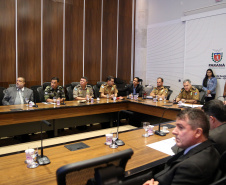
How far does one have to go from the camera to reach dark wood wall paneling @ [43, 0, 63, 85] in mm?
6059

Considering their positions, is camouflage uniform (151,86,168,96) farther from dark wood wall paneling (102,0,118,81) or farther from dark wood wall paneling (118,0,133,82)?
dark wood wall paneling (118,0,133,82)

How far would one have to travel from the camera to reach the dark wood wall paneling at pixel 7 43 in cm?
535

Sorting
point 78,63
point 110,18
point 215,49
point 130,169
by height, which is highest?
point 110,18

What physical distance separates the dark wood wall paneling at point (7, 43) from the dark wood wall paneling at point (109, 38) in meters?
2.85

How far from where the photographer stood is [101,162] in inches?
28.8

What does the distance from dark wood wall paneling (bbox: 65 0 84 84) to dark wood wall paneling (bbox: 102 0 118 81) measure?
0.87m

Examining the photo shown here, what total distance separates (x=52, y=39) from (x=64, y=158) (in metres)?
5.12

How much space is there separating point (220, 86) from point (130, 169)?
530 centimetres

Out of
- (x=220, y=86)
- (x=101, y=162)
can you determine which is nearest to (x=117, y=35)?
(x=220, y=86)

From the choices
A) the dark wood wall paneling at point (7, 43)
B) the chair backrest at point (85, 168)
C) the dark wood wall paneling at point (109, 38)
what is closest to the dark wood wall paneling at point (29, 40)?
the dark wood wall paneling at point (7, 43)

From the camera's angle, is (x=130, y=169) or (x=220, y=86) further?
(x=220, y=86)

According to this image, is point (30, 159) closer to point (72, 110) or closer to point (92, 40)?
point (72, 110)

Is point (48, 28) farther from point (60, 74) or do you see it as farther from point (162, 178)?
point (162, 178)

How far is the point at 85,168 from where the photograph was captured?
75 centimetres
